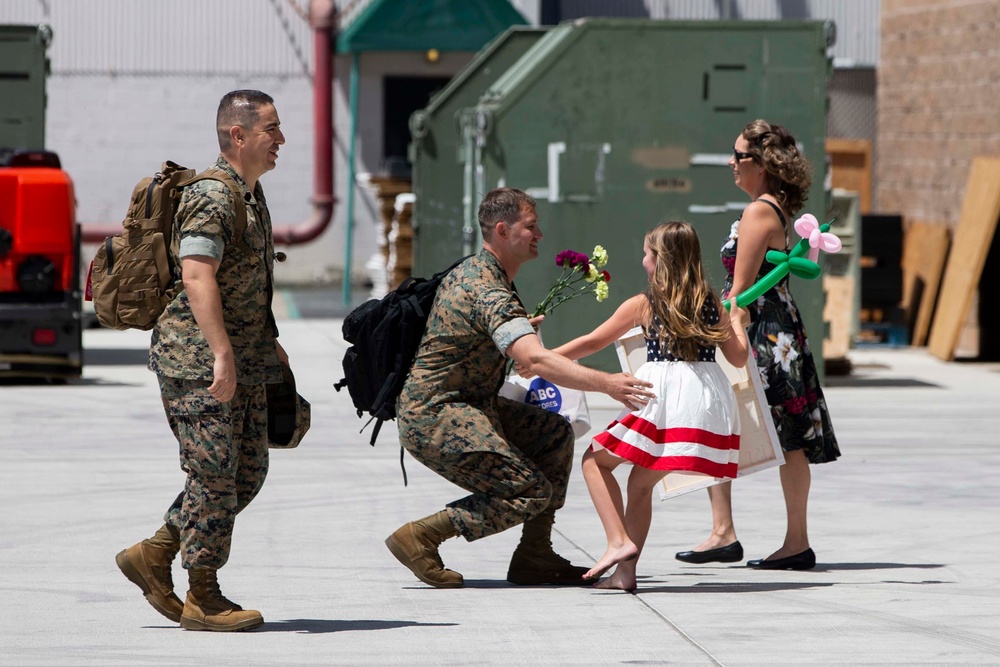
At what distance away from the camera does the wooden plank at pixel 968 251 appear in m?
16.0

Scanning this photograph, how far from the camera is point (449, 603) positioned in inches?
239

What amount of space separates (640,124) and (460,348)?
7708mm

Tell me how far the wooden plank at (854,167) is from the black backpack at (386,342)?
1593cm

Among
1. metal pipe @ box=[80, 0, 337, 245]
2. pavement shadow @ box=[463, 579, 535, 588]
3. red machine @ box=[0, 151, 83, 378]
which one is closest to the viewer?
pavement shadow @ box=[463, 579, 535, 588]

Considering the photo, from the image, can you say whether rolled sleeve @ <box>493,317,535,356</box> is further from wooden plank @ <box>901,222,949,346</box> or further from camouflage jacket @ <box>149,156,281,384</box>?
wooden plank @ <box>901,222,949,346</box>

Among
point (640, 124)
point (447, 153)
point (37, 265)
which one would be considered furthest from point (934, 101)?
point (37, 265)

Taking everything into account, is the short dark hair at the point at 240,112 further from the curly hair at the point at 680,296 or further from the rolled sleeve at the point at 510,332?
A: the curly hair at the point at 680,296

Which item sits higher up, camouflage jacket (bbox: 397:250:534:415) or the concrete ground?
camouflage jacket (bbox: 397:250:534:415)

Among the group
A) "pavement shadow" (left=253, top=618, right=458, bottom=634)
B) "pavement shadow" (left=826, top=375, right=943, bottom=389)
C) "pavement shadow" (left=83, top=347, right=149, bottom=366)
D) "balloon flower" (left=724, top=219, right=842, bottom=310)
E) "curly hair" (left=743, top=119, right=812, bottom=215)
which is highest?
"curly hair" (left=743, top=119, right=812, bottom=215)

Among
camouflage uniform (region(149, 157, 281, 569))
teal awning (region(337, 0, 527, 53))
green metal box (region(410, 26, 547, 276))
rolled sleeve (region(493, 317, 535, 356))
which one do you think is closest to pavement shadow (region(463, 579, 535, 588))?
rolled sleeve (region(493, 317, 535, 356))

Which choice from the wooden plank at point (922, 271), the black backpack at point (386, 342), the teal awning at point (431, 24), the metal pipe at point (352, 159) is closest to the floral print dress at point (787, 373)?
the black backpack at point (386, 342)

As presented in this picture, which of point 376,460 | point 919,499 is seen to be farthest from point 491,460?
point 376,460

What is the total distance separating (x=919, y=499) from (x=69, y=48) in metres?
21.4

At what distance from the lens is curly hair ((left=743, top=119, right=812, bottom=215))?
684 centimetres
